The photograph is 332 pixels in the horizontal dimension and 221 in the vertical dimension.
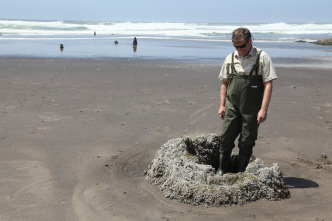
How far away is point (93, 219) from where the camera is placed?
12.5 feet

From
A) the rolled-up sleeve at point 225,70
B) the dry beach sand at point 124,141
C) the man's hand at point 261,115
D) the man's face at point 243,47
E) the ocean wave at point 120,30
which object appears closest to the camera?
the dry beach sand at point 124,141

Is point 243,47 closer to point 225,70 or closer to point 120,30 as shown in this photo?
point 225,70

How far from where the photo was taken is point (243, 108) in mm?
4426

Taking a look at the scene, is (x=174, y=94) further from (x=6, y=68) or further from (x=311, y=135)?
(x=6, y=68)

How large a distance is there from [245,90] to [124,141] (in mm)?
2604

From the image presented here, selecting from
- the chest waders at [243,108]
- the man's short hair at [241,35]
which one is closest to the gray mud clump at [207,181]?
the chest waders at [243,108]

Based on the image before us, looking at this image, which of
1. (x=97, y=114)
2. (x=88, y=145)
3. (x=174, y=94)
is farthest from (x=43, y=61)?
(x=88, y=145)

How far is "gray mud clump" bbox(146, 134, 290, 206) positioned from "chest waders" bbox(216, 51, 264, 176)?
0.28m

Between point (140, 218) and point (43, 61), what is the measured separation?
14147 mm

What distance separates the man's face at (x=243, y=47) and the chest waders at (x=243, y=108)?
0.51 ft

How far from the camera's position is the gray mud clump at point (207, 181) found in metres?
4.12

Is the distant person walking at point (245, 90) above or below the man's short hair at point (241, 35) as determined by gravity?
below

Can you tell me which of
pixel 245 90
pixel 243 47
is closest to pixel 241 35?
pixel 243 47

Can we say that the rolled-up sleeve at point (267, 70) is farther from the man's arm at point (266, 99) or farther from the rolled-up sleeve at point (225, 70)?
the rolled-up sleeve at point (225, 70)
